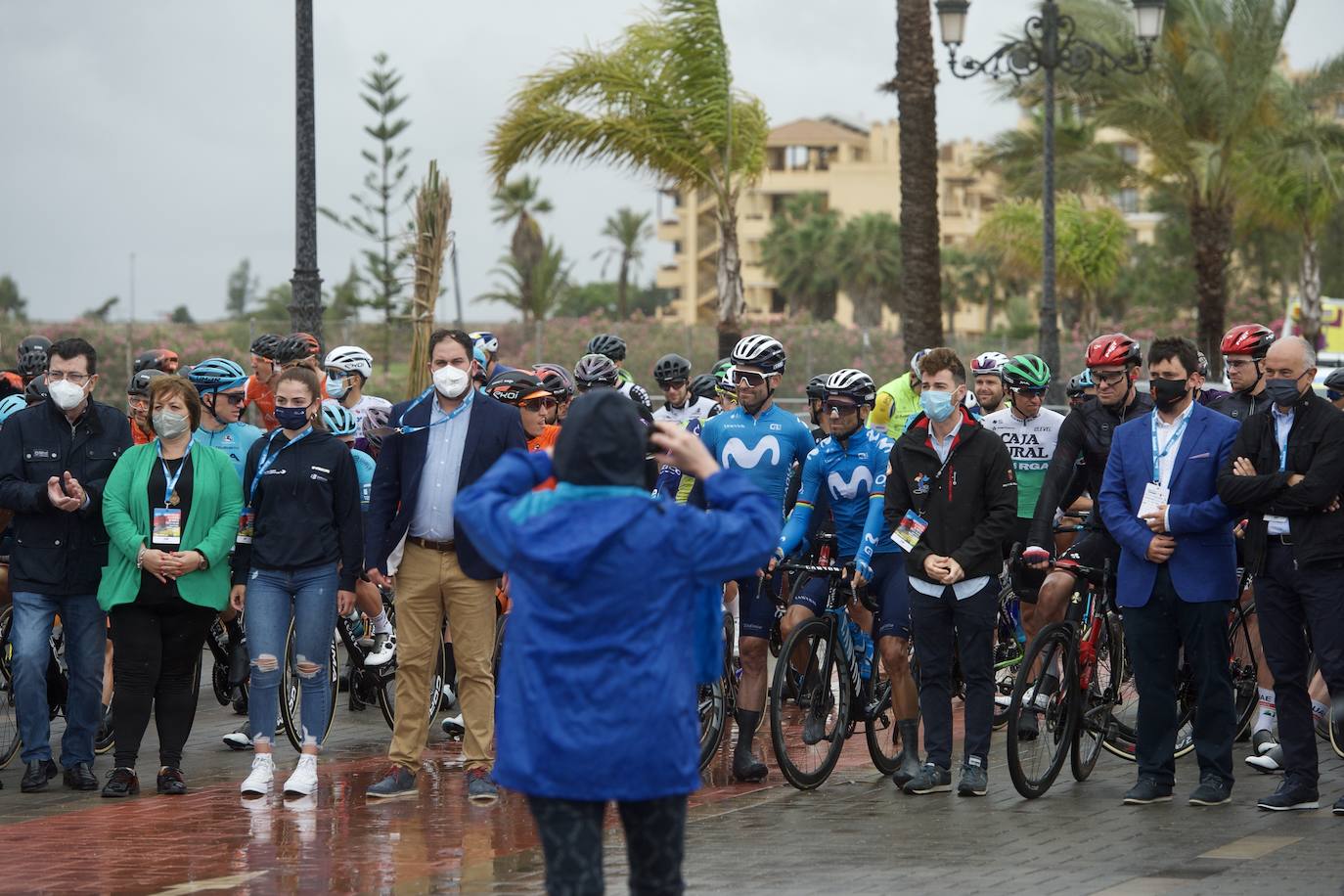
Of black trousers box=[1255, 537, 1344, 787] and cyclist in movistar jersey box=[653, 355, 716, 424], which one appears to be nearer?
black trousers box=[1255, 537, 1344, 787]

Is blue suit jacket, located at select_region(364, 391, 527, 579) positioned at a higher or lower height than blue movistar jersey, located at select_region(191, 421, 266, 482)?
lower

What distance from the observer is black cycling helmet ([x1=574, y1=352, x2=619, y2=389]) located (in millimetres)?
11484

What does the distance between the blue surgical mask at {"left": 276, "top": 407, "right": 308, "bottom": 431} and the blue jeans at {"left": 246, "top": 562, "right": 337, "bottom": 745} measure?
0.71 metres

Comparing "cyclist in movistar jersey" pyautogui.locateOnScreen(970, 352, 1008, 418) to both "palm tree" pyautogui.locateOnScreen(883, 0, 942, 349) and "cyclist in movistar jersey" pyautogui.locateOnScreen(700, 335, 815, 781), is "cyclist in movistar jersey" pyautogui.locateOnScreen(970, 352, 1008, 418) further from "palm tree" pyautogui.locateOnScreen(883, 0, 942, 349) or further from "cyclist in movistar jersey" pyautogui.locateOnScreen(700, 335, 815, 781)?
"palm tree" pyautogui.locateOnScreen(883, 0, 942, 349)

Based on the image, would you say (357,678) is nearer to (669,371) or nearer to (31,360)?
(31,360)

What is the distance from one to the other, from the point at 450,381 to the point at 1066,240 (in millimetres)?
43157

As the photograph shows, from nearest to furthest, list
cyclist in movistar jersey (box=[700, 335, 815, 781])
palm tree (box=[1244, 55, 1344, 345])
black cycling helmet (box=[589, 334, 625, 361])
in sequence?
cyclist in movistar jersey (box=[700, 335, 815, 781]) < black cycling helmet (box=[589, 334, 625, 361]) < palm tree (box=[1244, 55, 1344, 345])

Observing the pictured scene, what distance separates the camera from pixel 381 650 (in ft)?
37.3

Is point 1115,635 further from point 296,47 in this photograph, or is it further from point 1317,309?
point 1317,309

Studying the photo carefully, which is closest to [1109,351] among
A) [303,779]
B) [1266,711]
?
[1266,711]

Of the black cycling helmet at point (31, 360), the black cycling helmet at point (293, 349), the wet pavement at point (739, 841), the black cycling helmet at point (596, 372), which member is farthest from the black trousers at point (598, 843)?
the black cycling helmet at point (31, 360)

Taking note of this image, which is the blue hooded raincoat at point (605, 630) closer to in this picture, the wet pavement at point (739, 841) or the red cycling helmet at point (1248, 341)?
the wet pavement at point (739, 841)

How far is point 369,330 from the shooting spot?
26250 millimetres

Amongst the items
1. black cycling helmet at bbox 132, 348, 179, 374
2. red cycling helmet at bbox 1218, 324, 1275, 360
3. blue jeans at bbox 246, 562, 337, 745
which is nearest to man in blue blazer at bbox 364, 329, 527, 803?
blue jeans at bbox 246, 562, 337, 745
